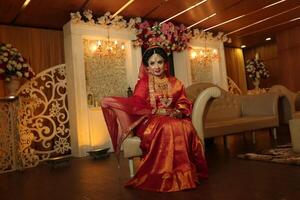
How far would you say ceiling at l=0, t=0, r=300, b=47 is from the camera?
4.58 m

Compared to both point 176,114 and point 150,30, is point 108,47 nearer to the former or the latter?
point 150,30

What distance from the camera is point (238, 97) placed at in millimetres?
5219

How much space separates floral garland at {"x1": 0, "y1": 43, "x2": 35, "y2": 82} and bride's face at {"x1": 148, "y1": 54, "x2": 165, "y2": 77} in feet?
8.18

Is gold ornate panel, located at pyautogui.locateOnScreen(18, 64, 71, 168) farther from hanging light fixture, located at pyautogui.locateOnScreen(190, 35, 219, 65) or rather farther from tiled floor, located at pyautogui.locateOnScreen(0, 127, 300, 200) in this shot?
hanging light fixture, located at pyautogui.locateOnScreen(190, 35, 219, 65)

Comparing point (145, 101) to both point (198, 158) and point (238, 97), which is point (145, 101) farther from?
point (238, 97)

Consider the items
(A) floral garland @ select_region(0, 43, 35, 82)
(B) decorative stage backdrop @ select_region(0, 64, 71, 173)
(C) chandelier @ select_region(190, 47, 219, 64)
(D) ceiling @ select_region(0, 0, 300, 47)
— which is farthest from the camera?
(C) chandelier @ select_region(190, 47, 219, 64)

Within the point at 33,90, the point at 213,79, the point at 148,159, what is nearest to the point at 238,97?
the point at 213,79

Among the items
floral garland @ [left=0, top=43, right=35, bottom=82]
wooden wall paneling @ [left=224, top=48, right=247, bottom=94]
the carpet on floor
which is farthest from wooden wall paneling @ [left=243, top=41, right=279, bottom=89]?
floral garland @ [left=0, top=43, right=35, bottom=82]

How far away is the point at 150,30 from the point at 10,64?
2.64 metres

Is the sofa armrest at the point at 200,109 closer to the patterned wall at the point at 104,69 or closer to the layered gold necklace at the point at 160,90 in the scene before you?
the layered gold necklace at the point at 160,90

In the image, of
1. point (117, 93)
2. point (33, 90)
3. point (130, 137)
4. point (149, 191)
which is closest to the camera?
point (149, 191)

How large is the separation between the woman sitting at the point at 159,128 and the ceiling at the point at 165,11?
94.3 inches

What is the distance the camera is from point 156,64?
2822 mm

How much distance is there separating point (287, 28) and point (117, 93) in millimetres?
5353
